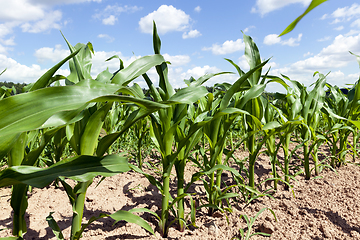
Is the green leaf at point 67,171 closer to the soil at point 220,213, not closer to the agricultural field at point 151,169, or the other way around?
the agricultural field at point 151,169

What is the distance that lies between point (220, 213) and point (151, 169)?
1049 mm

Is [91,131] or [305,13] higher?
[305,13]

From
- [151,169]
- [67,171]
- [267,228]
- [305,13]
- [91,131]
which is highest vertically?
[305,13]

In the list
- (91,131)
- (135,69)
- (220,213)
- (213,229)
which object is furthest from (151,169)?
(135,69)

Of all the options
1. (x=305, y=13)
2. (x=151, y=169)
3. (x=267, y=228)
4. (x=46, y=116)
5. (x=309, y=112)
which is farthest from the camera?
(x=151, y=169)

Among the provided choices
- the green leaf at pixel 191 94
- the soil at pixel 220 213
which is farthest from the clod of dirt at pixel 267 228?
the green leaf at pixel 191 94

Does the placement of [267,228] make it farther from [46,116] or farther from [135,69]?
[46,116]

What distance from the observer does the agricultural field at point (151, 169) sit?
2.02ft

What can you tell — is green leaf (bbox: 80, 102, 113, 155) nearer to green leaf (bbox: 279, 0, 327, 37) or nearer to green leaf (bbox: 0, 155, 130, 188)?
green leaf (bbox: 0, 155, 130, 188)

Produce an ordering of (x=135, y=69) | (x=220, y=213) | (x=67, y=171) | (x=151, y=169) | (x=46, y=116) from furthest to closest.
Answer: (x=151, y=169), (x=220, y=213), (x=135, y=69), (x=67, y=171), (x=46, y=116)

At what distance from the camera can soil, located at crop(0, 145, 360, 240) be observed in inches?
51.4

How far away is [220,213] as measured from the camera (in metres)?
1.51

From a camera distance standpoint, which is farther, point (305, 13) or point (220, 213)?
point (220, 213)

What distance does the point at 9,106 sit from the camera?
1.66ft
